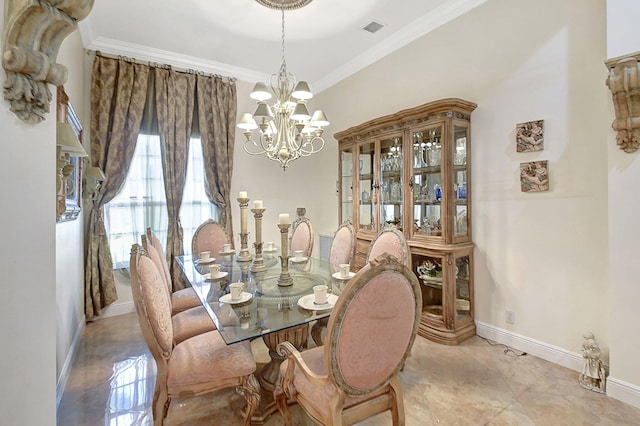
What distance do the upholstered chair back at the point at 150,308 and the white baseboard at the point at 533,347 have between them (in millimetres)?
2625

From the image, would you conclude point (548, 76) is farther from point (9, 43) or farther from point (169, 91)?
point (169, 91)

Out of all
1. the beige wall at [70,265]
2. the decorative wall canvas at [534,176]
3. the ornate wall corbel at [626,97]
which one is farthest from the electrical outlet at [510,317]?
the beige wall at [70,265]

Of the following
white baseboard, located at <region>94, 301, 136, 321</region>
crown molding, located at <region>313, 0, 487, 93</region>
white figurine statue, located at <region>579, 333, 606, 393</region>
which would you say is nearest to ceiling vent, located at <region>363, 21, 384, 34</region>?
crown molding, located at <region>313, 0, 487, 93</region>

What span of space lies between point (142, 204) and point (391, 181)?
304cm

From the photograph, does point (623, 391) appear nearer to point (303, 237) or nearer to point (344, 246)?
point (344, 246)

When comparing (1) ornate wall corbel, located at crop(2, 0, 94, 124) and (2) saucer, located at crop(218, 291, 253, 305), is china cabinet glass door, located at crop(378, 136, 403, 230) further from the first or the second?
(1) ornate wall corbel, located at crop(2, 0, 94, 124)

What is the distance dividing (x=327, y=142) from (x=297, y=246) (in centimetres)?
205

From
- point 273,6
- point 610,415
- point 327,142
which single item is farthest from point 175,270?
point 610,415

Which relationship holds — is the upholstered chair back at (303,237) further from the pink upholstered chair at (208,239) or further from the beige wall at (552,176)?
the beige wall at (552,176)

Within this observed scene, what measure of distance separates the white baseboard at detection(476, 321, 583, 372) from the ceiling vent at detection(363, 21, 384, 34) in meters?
3.20

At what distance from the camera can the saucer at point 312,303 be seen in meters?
1.62

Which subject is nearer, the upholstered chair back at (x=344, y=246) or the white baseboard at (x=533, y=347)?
the white baseboard at (x=533, y=347)

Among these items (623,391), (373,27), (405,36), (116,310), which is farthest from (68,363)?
(405,36)

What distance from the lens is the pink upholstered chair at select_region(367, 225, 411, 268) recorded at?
2.18 m
